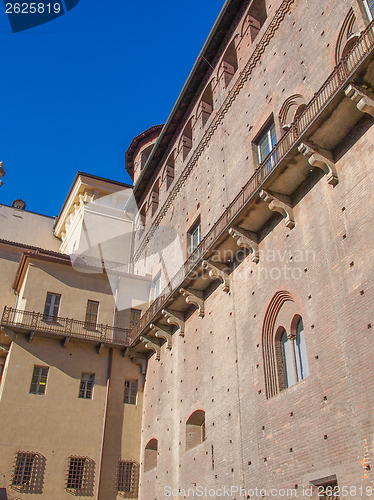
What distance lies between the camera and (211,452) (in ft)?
41.3

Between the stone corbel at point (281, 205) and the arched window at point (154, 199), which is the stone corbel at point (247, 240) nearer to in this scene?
the stone corbel at point (281, 205)

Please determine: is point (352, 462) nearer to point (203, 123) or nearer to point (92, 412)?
point (92, 412)

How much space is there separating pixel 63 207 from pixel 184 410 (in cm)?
1598

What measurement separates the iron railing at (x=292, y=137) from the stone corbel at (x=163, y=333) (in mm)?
885

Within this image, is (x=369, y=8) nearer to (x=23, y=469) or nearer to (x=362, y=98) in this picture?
(x=362, y=98)

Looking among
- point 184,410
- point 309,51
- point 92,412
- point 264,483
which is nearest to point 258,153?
point 309,51

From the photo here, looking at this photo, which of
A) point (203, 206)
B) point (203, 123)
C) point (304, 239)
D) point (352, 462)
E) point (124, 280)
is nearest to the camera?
point (352, 462)

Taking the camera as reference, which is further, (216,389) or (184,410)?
(184,410)

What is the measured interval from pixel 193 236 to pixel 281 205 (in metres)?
6.45

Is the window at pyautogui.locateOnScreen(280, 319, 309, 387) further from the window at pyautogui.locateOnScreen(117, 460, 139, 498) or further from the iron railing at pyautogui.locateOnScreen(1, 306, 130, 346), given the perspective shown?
the iron railing at pyautogui.locateOnScreen(1, 306, 130, 346)

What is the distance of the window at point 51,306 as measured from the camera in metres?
18.6

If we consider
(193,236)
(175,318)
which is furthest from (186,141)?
(175,318)

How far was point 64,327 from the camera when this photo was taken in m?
18.6

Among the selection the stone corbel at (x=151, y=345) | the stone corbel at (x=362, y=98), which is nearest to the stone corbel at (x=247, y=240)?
the stone corbel at (x=362, y=98)
